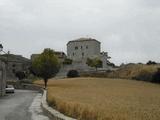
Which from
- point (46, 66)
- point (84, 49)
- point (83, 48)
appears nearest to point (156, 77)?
point (46, 66)

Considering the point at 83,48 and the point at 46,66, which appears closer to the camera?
the point at 46,66

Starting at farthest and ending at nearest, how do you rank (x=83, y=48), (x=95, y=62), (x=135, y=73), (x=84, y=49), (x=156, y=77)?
(x=83, y=48)
(x=84, y=49)
(x=95, y=62)
(x=135, y=73)
(x=156, y=77)

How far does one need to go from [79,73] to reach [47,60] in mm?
40684

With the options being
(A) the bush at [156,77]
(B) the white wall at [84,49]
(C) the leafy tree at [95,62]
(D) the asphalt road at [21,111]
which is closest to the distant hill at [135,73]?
(A) the bush at [156,77]

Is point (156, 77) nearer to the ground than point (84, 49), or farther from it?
nearer to the ground

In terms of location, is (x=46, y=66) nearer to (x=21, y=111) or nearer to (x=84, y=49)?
(x=21, y=111)

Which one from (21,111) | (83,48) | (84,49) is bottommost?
(21,111)

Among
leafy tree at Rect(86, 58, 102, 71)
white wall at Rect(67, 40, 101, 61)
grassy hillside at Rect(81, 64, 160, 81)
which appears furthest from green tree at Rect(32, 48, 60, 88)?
white wall at Rect(67, 40, 101, 61)

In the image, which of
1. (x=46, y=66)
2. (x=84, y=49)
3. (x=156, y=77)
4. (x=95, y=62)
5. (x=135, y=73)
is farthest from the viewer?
(x=84, y=49)

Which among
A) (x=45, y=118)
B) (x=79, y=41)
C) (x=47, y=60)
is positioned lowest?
(x=45, y=118)

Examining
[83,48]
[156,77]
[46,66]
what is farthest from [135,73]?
[83,48]

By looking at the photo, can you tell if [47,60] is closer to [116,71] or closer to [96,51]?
[116,71]

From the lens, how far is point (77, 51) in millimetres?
190750

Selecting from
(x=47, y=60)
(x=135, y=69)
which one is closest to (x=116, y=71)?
Result: (x=135, y=69)
